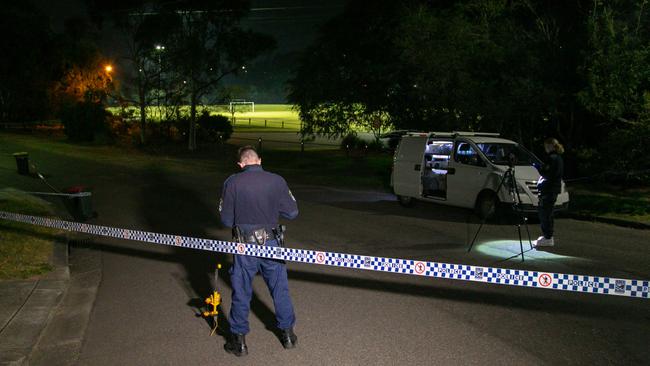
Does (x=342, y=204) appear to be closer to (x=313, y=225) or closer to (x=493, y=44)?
(x=313, y=225)

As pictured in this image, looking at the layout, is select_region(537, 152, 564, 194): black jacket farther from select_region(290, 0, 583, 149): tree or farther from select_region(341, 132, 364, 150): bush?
select_region(341, 132, 364, 150): bush

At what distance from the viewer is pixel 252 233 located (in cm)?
518

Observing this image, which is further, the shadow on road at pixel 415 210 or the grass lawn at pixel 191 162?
the grass lawn at pixel 191 162

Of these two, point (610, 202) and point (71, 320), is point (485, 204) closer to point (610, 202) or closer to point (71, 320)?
point (610, 202)

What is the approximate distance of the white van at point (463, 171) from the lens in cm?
1152

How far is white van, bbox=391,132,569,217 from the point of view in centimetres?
1152

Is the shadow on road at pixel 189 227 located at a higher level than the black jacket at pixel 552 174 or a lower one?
lower

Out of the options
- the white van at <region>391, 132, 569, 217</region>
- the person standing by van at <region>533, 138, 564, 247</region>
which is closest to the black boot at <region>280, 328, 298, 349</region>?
the person standing by van at <region>533, 138, 564, 247</region>

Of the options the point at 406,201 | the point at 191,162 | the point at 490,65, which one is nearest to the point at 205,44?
the point at 191,162

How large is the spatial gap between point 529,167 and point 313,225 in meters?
4.70

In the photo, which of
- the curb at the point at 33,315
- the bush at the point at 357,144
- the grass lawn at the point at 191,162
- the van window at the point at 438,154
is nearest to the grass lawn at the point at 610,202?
the van window at the point at 438,154

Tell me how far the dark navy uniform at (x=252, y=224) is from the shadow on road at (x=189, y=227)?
2.34ft

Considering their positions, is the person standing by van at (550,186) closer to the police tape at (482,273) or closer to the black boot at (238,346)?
the police tape at (482,273)

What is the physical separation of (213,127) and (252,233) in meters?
31.0
